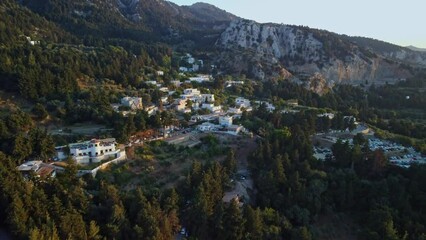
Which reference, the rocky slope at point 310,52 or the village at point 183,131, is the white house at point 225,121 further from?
the rocky slope at point 310,52

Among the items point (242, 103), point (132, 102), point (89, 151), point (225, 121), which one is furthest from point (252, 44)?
point (89, 151)

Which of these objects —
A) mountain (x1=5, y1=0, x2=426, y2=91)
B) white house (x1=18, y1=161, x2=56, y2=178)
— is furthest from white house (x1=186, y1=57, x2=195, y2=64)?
white house (x1=18, y1=161, x2=56, y2=178)

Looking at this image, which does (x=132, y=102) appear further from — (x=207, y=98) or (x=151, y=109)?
(x=207, y=98)

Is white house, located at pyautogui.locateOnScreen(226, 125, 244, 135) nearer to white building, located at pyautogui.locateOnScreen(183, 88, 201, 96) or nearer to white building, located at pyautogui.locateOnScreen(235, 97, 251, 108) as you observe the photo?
white building, located at pyautogui.locateOnScreen(235, 97, 251, 108)

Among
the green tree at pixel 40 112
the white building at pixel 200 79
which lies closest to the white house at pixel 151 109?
the green tree at pixel 40 112

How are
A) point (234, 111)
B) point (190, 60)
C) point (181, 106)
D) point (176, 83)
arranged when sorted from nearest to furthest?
point (181, 106)
point (234, 111)
point (176, 83)
point (190, 60)
